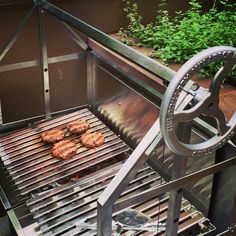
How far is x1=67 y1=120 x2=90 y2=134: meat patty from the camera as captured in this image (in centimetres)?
245

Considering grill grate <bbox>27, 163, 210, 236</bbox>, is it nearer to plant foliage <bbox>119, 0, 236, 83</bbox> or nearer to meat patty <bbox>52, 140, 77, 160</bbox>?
meat patty <bbox>52, 140, 77, 160</bbox>

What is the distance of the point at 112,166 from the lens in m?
2.26

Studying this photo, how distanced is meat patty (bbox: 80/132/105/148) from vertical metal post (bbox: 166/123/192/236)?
3.03 feet

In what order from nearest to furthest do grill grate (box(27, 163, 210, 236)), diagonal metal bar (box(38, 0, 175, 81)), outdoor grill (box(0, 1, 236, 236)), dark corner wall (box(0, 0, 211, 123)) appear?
diagonal metal bar (box(38, 0, 175, 81))
outdoor grill (box(0, 1, 236, 236))
grill grate (box(27, 163, 210, 236))
dark corner wall (box(0, 0, 211, 123))

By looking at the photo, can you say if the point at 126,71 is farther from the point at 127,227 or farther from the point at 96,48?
the point at 127,227

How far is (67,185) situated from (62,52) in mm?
1154

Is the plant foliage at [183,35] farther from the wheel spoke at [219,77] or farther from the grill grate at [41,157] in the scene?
the wheel spoke at [219,77]

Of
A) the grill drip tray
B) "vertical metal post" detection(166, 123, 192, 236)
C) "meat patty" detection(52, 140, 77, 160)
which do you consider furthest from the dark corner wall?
"vertical metal post" detection(166, 123, 192, 236)

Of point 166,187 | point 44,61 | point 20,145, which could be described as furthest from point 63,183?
point 166,187

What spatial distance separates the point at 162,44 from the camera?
8.83ft

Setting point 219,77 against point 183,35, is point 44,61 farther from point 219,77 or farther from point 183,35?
point 219,77

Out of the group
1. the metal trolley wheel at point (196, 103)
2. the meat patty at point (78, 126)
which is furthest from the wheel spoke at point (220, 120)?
the meat patty at point (78, 126)

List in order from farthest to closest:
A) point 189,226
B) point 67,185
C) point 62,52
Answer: point 62,52 → point 67,185 → point 189,226

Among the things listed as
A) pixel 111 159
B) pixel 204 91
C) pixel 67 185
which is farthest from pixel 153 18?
pixel 204 91
